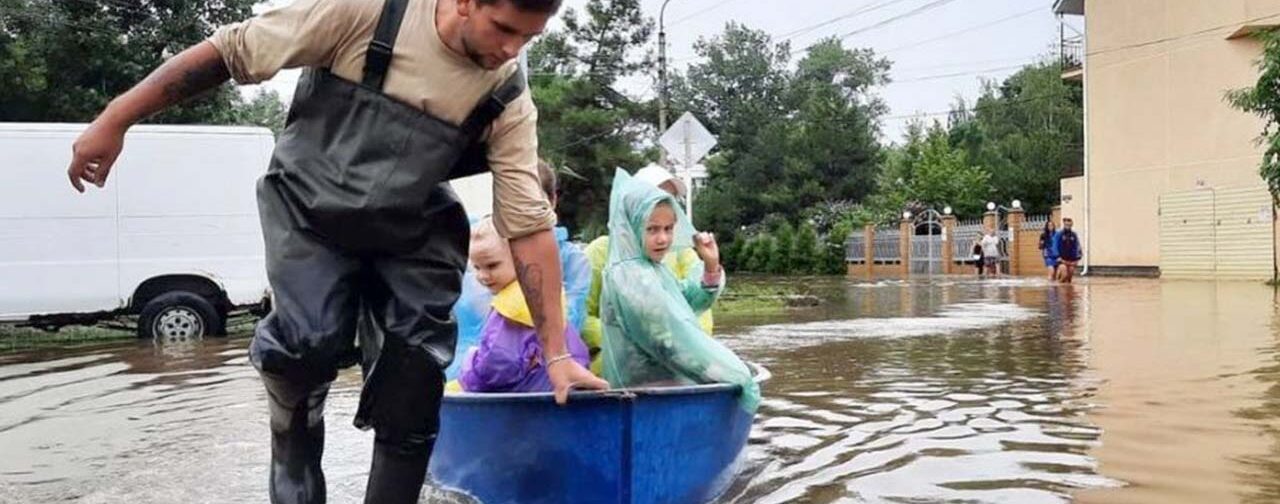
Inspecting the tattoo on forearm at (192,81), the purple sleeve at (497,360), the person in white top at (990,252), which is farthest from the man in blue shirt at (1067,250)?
the tattoo on forearm at (192,81)

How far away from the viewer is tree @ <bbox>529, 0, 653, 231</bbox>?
3603 centimetres

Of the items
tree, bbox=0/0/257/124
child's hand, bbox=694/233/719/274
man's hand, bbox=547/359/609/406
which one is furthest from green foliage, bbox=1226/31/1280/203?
man's hand, bbox=547/359/609/406

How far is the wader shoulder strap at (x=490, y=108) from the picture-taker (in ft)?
9.29

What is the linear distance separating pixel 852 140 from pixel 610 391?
45706mm

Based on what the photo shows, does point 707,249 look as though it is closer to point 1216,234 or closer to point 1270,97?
point 1270,97

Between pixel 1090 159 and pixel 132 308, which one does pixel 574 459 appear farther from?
pixel 1090 159

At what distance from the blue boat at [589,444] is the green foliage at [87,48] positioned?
16633 mm

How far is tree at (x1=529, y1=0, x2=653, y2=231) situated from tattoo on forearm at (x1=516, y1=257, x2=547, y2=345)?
29688 mm

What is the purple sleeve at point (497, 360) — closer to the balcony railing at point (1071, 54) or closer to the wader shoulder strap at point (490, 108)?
the wader shoulder strap at point (490, 108)

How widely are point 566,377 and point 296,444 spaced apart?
28.2 inches

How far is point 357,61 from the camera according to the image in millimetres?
2770

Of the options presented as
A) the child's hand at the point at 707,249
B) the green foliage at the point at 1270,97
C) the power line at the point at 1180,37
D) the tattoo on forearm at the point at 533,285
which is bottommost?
the tattoo on forearm at the point at 533,285

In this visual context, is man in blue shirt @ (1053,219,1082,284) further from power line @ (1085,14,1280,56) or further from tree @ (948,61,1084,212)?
tree @ (948,61,1084,212)

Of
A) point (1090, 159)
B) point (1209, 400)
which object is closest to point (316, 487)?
point (1209, 400)
